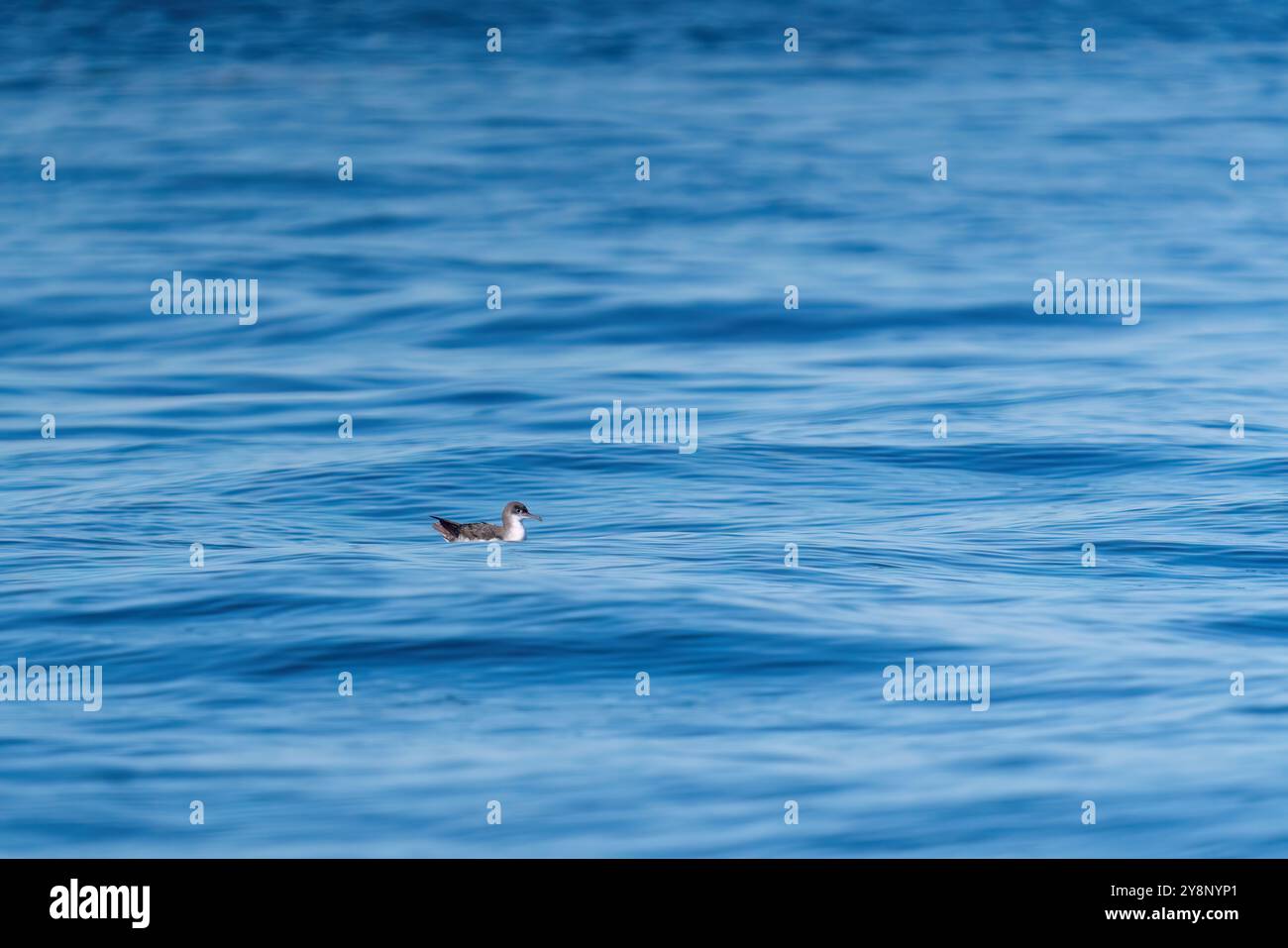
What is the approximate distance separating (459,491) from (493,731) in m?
7.52

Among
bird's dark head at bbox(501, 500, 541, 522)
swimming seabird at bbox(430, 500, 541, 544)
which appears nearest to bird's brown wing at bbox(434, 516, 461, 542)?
swimming seabird at bbox(430, 500, 541, 544)

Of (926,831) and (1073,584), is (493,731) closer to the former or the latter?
(926,831)

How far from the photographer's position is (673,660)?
12.2 meters

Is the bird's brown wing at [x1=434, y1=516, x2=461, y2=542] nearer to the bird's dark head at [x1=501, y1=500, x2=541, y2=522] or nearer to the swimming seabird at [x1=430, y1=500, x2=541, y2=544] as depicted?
the swimming seabird at [x1=430, y1=500, x2=541, y2=544]

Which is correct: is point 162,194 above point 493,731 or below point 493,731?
above

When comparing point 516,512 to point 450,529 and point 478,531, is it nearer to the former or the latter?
point 478,531

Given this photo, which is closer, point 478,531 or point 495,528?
point 478,531

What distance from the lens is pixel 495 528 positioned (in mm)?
15422

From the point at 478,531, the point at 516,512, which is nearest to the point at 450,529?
the point at 478,531

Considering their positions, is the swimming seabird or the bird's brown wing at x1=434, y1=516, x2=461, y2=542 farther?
the bird's brown wing at x1=434, y1=516, x2=461, y2=542

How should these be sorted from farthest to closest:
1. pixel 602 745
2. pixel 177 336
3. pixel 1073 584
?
pixel 177 336, pixel 1073 584, pixel 602 745

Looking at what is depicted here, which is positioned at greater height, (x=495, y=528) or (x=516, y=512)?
(x=516, y=512)

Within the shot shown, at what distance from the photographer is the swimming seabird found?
1527 centimetres

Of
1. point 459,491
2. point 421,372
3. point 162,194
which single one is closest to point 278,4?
point 162,194
